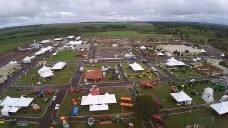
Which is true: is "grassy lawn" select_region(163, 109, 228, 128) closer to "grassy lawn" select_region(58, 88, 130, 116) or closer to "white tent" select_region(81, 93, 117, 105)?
"grassy lawn" select_region(58, 88, 130, 116)

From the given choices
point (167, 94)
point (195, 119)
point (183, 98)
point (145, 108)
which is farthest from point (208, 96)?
point (145, 108)

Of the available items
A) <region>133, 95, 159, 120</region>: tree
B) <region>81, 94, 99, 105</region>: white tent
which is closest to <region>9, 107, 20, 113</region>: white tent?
<region>81, 94, 99, 105</region>: white tent

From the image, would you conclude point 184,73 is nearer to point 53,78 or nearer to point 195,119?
point 195,119

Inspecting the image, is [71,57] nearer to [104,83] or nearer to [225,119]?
[104,83]

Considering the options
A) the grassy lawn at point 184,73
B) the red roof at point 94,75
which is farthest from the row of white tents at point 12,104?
the grassy lawn at point 184,73

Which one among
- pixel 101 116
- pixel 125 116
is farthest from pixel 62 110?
pixel 125 116

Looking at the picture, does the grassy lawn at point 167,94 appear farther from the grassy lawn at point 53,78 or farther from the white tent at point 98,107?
the grassy lawn at point 53,78
